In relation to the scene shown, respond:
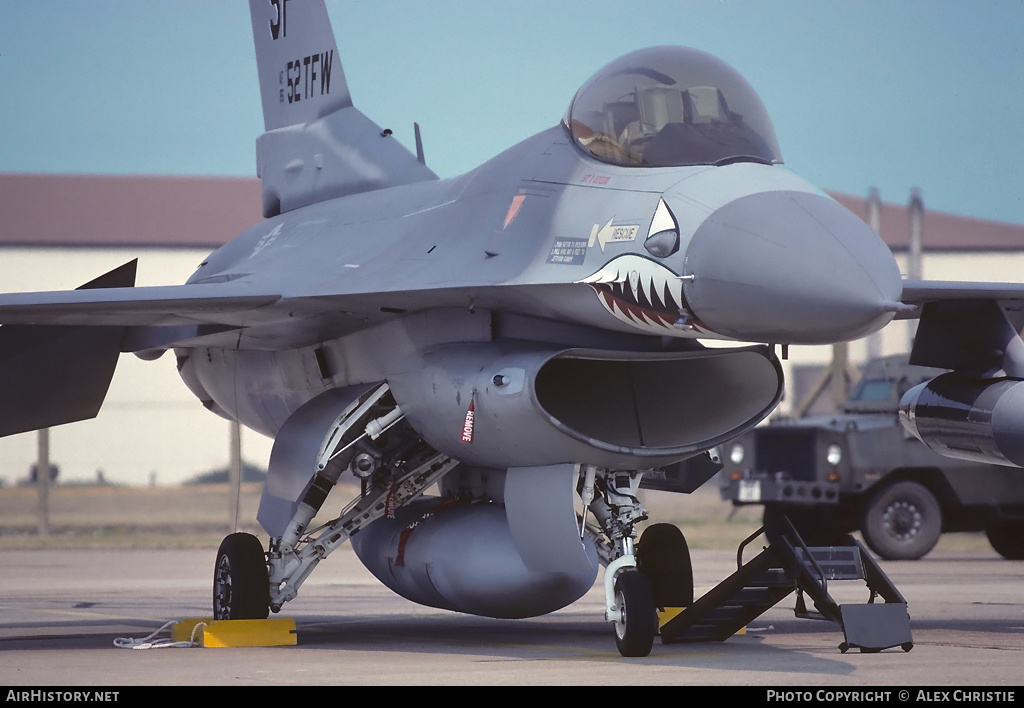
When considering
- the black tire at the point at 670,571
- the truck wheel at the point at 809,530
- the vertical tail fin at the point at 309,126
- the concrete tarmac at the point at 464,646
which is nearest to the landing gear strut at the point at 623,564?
the concrete tarmac at the point at 464,646

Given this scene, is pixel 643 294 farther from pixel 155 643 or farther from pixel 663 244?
pixel 155 643

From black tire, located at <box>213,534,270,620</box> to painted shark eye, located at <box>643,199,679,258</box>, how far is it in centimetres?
368

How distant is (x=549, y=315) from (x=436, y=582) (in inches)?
80.7

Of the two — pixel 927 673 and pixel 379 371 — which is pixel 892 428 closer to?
pixel 379 371

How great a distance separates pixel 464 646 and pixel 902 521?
10.3 m

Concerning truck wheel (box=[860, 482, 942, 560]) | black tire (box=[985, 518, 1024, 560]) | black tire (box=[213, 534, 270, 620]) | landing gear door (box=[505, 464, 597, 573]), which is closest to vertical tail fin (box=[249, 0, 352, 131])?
black tire (box=[213, 534, 270, 620])

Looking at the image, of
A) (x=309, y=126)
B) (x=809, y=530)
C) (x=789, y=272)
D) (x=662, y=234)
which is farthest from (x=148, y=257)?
(x=789, y=272)

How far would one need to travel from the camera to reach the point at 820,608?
8.87m

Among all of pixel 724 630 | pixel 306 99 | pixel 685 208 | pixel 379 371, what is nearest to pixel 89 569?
pixel 306 99

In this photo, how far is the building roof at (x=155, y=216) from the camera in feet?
115

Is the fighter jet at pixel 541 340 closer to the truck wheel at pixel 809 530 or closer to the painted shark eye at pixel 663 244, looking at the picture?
the painted shark eye at pixel 663 244

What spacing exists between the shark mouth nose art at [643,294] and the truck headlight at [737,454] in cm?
1104

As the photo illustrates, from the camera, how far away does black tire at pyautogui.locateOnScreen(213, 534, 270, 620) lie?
974 cm

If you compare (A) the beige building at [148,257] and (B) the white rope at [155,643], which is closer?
(B) the white rope at [155,643]
